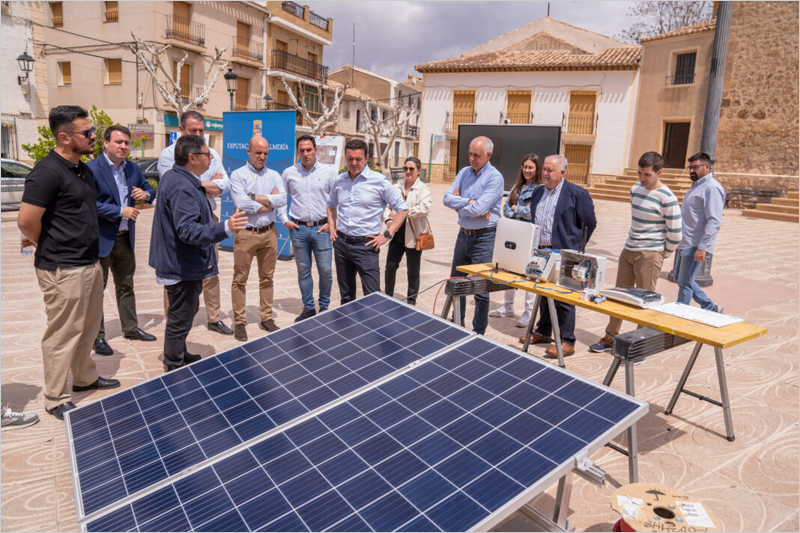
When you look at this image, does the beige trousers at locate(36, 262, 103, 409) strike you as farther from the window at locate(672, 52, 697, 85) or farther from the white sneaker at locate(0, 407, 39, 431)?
the window at locate(672, 52, 697, 85)

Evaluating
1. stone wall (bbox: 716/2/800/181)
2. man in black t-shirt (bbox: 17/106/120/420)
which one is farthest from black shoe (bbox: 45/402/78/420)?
stone wall (bbox: 716/2/800/181)

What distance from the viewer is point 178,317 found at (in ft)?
13.1

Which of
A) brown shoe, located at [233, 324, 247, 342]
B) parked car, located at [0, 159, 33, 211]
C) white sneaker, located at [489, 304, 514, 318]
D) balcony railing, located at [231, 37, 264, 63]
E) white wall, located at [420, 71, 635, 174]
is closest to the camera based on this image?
brown shoe, located at [233, 324, 247, 342]

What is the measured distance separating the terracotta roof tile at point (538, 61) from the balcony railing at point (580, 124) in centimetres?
269

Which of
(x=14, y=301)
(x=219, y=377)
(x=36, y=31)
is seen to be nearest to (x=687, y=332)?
(x=219, y=377)

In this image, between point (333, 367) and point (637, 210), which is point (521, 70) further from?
point (333, 367)

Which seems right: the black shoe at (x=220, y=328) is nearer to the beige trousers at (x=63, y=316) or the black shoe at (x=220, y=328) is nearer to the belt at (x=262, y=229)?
the belt at (x=262, y=229)

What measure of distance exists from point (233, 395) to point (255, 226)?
305 cm

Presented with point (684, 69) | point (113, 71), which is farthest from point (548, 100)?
point (113, 71)

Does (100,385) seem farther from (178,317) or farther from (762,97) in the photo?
(762,97)

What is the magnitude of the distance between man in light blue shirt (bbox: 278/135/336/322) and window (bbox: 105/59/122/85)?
25527mm

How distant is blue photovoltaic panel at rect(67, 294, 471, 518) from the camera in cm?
234

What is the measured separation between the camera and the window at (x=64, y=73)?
2722 cm

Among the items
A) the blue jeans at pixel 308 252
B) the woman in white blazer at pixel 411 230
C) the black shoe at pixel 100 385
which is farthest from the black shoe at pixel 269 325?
the black shoe at pixel 100 385
